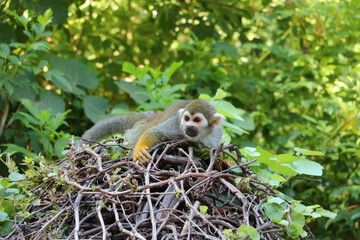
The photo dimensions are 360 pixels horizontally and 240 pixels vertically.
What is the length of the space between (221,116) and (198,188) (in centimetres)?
101

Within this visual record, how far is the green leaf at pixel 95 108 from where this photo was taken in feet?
13.5

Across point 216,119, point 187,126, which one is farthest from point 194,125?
point 216,119

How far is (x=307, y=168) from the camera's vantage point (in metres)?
1.76

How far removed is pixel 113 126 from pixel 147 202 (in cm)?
183

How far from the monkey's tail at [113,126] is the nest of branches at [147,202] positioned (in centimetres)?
141

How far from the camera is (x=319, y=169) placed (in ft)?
5.72

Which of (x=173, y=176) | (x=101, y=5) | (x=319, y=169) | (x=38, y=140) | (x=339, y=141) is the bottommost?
(x=339, y=141)

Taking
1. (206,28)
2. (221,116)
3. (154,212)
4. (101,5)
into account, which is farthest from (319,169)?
(101,5)

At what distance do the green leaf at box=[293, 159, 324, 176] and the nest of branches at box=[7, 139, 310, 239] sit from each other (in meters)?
0.17

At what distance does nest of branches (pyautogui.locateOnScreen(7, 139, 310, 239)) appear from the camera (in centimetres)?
146

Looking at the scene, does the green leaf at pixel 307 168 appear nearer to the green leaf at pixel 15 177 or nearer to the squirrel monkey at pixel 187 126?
the squirrel monkey at pixel 187 126

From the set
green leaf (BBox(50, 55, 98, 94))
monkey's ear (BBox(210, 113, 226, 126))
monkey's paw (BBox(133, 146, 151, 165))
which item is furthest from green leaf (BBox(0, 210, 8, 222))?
green leaf (BBox(50, 55, 98, 94))

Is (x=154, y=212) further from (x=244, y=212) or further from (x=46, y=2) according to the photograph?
(x=46, y=2)

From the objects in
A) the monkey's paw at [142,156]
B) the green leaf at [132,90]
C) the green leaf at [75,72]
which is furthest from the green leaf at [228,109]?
the green leaf at [75,72]
